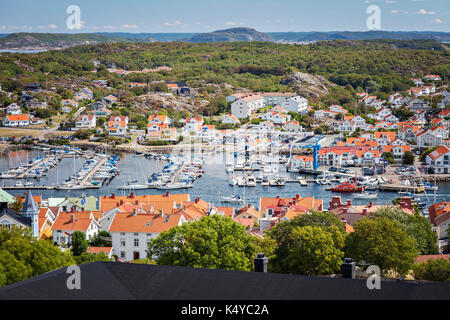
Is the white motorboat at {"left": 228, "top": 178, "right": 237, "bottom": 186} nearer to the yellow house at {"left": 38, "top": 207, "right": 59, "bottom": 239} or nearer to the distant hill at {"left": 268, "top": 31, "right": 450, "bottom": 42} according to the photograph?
the yellow house at {"left": 38, "top": 207, "right": 59, "bottom": 239}

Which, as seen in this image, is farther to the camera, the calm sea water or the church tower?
the calm sea water

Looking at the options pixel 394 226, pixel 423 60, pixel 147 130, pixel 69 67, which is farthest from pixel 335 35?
pixel 394 226

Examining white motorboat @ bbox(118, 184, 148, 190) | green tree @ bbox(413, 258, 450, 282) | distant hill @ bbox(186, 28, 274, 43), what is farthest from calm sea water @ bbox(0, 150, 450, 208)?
distant hill @ bbox(186, 28, 274, 43)

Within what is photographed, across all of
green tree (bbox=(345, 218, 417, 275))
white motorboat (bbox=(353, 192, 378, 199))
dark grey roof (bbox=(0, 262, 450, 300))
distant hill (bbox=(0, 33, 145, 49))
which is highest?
distant hill (bbox=(0, 33, 145, 49))

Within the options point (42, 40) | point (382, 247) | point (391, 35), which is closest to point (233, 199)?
point (382, 247)

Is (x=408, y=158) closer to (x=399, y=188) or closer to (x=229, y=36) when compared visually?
(x=399, y=188)

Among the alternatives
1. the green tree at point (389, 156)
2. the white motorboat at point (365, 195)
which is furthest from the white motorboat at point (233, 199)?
the green tree at point (389, 156)

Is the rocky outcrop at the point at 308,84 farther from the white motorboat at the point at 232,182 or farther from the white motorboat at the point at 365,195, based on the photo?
the white motorboat at the point at 365,195
